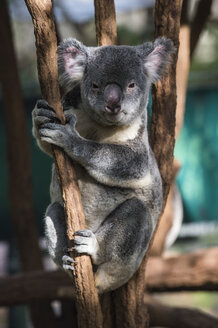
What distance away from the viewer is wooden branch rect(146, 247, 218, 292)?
3.99 meters

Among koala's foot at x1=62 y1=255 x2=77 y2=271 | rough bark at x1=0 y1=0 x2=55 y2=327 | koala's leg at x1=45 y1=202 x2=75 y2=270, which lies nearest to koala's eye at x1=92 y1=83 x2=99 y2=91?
koala's leg at x1=45 y1=202 x2=75 y2=270

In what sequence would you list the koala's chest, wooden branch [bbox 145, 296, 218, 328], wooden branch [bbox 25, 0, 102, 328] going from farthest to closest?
wooden branch [bbox 145, 296, 218, 328] < the koala's chest < wooden branch [bbox 25, 0, 102, 328]

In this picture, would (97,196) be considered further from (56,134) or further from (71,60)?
(71,60)

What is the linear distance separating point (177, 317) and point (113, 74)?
236cm

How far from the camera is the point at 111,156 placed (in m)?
2.52

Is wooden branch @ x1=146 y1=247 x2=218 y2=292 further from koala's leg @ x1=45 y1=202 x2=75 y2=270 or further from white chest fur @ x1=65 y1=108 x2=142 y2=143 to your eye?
white chest fur @ x1=65 y1=108 x2=142 y2=143

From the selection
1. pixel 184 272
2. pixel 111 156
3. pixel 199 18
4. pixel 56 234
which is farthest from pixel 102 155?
pixel 199 18

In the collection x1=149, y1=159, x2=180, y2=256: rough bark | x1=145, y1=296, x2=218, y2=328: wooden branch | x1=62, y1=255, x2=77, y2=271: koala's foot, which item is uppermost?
x1=62, y1=255, x2=77, y2=271: koala's foot

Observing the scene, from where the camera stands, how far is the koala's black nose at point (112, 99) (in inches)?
94.5

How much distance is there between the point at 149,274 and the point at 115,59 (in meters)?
2.27

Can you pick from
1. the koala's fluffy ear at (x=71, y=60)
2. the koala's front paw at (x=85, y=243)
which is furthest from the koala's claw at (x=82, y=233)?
the koala's fluffy ear at (x=71, y=60)

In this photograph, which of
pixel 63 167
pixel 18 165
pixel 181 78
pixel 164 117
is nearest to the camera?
pixel 63 167

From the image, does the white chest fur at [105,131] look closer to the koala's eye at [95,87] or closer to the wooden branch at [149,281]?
the koala's eye at [95,87]

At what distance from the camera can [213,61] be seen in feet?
28.0
